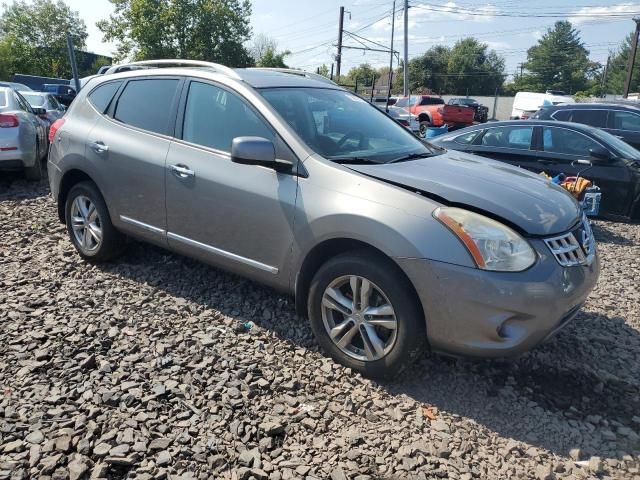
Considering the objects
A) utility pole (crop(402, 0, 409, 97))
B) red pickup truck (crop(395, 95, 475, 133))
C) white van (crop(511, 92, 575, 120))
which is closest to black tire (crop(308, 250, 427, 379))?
red pickup truck (crop(395, 95, 475, 133))

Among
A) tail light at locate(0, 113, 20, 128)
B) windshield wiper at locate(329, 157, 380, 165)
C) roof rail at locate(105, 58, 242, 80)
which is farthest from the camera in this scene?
tail light at locate(0, 113, 20, 128)

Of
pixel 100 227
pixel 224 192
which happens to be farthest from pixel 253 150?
pixel 100 227

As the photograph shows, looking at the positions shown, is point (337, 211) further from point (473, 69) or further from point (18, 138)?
point (473, 69)

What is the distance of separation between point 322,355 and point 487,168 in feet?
5.51

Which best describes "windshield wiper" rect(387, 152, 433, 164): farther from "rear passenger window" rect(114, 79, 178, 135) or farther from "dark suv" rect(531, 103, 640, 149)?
"dark suv" rect(531, 103, 640, 149)

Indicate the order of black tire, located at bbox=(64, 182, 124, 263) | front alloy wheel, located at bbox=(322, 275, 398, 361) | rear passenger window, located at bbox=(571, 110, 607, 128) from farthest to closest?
1. rear passenger window, located at bbox=(571, 110, 607, 128)
2. black tire, located at bbox=(64, 182, 124, 263)
3. front alloy wheel, located at bbox=(322, 275, 398, 361)

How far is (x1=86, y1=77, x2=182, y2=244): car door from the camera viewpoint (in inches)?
157

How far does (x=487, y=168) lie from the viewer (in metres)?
3.60

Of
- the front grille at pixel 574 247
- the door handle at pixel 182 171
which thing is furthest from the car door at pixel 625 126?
the door handle at pixel 182 171

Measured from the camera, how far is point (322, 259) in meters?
3.27

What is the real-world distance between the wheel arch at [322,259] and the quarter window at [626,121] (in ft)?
28.4

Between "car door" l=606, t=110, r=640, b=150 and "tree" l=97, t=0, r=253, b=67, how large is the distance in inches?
1323

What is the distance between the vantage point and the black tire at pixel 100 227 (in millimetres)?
4473

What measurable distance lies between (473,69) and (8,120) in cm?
7690
